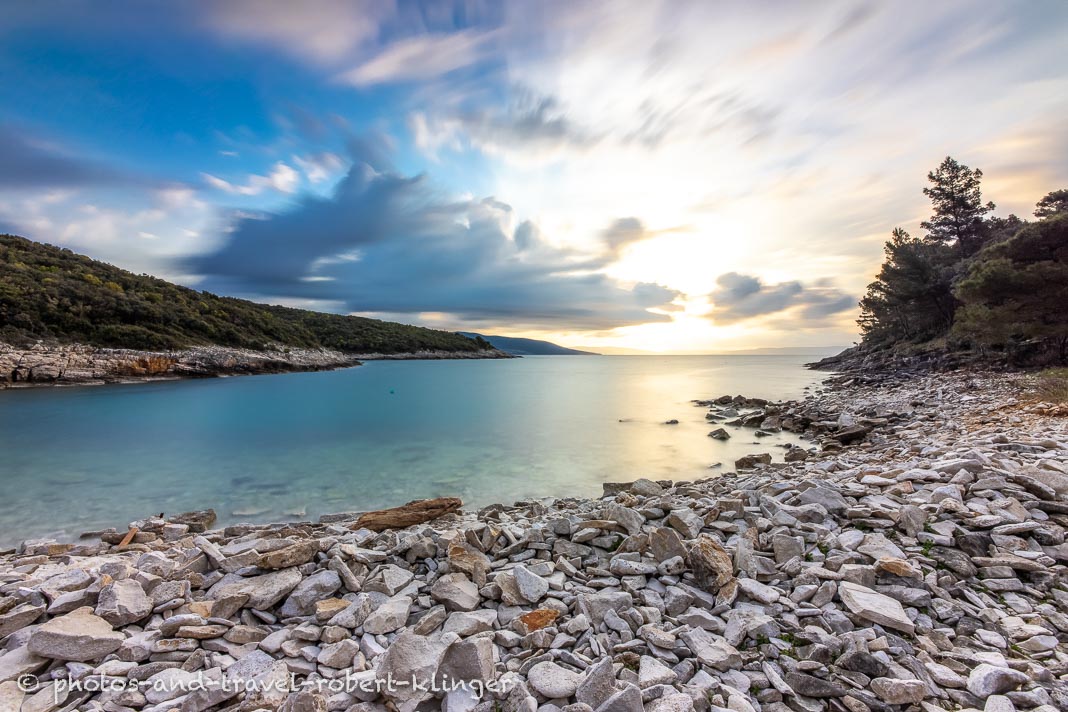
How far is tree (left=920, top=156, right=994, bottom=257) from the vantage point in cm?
3694

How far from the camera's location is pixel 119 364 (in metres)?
33.5

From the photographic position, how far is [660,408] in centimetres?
2553

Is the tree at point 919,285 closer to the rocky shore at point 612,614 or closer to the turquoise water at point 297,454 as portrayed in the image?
the turquoise water at point 297,454

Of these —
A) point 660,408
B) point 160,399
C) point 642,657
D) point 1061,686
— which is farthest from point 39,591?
point 160,399

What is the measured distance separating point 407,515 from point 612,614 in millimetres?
4665

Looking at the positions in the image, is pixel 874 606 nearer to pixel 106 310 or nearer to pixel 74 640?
pixel 74 640

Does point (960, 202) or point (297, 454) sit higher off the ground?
point (960, 202)

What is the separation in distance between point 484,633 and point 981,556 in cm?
453

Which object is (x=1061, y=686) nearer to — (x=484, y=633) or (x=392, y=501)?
(x=484, y=633)

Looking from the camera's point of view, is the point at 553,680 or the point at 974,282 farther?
the point at 974,282

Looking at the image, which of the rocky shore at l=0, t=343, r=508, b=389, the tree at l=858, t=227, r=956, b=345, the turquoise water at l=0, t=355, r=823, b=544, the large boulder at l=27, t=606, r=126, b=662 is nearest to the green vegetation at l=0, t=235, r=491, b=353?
the rocky shore at l=0, t=343, r=508, b=389

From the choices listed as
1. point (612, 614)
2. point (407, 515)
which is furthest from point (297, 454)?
point (612, 614)

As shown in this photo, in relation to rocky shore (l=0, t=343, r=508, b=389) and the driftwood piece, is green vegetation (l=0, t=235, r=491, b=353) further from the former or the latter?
the driftwood piece

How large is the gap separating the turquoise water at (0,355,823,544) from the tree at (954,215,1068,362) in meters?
12.3
